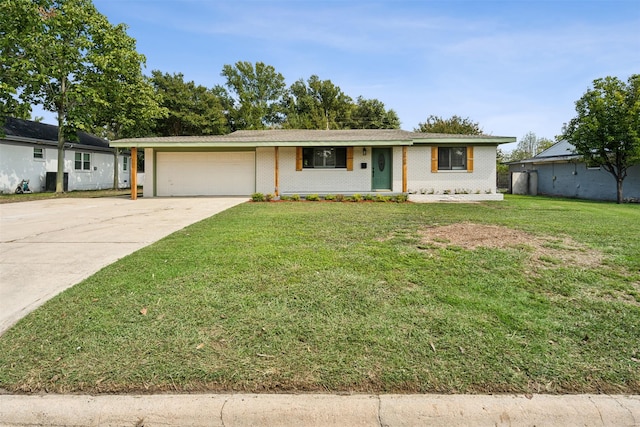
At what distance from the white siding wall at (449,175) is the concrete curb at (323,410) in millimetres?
14662

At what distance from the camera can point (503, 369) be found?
2453 millimetres

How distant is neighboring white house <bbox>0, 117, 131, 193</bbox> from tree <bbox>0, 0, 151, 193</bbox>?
261 centimetres

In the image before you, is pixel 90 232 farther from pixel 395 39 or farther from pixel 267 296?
pixel 395 39

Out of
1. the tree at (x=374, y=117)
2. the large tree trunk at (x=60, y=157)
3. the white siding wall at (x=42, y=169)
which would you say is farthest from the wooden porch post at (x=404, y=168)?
the tree at (x=374, y=117)

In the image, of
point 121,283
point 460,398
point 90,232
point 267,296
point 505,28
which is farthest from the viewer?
point 505,28

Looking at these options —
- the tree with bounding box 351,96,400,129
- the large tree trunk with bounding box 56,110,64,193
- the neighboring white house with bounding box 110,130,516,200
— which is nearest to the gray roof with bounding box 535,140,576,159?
the neighboring white house with bounding box 110,130,516,200

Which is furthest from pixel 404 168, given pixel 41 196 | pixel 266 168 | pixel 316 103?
pixel 316 103

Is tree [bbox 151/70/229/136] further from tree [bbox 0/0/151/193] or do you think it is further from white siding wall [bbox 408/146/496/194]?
white siding wall [bbox 408/146/496/194]

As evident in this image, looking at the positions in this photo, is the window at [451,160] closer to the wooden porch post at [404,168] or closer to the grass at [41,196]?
the wooden porch post at [404,168]

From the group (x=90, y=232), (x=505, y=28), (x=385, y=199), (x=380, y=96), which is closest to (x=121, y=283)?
(x=90, y=232)

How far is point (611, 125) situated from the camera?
50.4 ft

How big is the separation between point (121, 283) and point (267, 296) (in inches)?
66.4

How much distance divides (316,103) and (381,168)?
2677 centimetres

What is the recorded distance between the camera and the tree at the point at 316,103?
39875 millimetres
